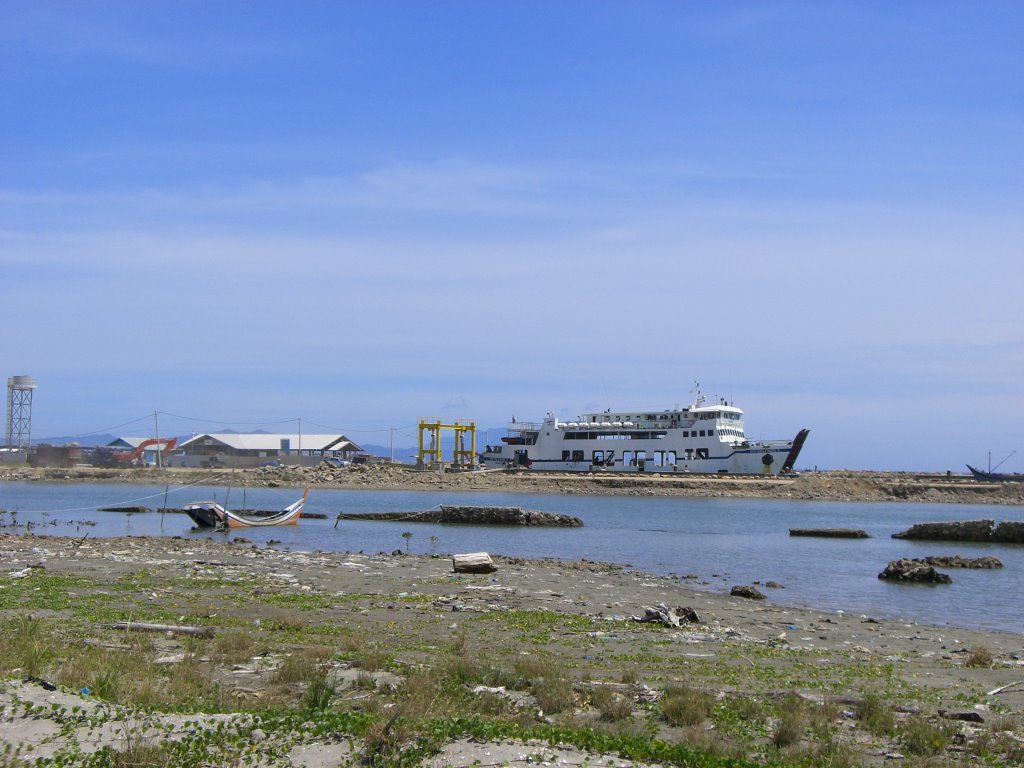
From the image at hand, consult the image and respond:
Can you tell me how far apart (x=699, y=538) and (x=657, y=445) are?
4810 cm

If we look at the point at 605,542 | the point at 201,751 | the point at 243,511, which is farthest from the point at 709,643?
the point at 243,511

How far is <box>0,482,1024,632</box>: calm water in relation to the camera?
22.2 meters

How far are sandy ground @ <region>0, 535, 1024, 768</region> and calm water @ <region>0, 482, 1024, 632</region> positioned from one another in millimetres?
2555

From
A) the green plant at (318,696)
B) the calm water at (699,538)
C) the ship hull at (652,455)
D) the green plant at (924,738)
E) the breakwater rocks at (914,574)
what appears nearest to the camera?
the green plant at (924,738)

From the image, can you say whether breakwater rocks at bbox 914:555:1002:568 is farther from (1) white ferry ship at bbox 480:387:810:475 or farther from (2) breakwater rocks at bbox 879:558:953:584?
(1) white ferry ship at bbox 480:387:810:475

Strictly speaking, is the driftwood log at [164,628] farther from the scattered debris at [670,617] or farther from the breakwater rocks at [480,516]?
the breakwater rocks at [480,516]

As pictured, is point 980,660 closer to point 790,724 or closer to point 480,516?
point 790,724

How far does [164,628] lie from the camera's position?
1238 cm

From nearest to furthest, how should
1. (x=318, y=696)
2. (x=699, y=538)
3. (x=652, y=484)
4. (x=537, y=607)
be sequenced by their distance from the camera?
(x=318, y=696), (x=537, y=607), (x=699, y=538), (x=652, y=484)

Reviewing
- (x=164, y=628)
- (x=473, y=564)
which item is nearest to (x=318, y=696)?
(x=164, y=628)

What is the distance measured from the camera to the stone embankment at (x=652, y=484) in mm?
72188

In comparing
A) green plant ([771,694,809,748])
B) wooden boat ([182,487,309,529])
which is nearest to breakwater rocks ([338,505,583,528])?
wooden boat ([182,487,309,529])

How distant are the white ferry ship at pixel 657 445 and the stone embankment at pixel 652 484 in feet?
10.1

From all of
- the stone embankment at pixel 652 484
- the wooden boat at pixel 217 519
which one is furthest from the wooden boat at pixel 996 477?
the wooden boat at pixel 217 519
